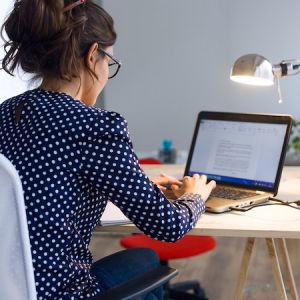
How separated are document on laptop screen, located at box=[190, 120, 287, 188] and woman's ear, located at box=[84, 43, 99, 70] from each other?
0.74 meters

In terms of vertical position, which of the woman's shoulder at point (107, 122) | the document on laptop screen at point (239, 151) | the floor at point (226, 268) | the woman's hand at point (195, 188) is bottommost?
the floor at point (226, 268)

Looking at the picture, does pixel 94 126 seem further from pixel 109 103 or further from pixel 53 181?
pixel 109 103

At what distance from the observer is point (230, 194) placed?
5.47 feet

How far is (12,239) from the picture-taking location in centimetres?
93

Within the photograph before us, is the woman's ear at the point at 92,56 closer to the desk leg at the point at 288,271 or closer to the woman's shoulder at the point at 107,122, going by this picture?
the woman's shoulder at the point at 107,122

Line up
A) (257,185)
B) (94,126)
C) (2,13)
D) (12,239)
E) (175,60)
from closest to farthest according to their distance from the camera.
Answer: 1. (12,239)
2. (94,126)
3. (257,185)
4. (2,13)
5. (175,60)

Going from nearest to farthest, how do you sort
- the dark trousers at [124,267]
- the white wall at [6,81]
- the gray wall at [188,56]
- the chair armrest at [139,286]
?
1. the chair armrest at [139,286]
2. the dark trousers at [124,267]
3. the white wall at [6,81]
4. the gray wall at [188,56]

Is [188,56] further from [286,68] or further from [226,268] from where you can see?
[286,68]

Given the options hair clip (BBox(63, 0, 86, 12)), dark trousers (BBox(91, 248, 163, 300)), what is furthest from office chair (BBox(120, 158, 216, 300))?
hair clip (BBox(63, 0, 86, 12))

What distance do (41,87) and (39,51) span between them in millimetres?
92

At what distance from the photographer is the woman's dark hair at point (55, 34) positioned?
116 centimetres

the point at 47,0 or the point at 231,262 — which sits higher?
the point at 47,0

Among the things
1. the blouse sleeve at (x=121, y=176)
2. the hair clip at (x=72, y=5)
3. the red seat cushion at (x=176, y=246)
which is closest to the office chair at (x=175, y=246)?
the red seat cushion at (x=176, y=246)

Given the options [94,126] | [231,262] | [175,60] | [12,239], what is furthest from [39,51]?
[175,60]
